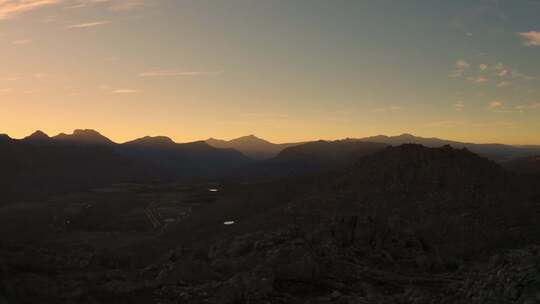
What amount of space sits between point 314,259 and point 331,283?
141 cm

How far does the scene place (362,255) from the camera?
90.0 ft

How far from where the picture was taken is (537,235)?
1483 inches

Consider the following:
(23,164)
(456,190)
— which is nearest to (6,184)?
(23,164)

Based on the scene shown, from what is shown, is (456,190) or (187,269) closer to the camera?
(187,269)

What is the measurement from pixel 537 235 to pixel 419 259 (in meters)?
16.1

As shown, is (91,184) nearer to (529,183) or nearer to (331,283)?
(529,183)

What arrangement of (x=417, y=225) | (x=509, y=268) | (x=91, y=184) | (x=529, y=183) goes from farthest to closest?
(x=91, y=184) < (x=529, y=183) < (x=417, y=225) < (x=509, y=268)

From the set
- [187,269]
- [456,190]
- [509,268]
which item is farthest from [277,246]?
[456,190]

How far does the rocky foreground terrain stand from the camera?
1870 cm

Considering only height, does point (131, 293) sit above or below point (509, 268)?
below

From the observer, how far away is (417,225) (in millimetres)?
44094

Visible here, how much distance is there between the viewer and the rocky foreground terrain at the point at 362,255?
18703 millimetres

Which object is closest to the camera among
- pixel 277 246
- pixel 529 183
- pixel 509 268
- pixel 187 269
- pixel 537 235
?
pixel 509 268

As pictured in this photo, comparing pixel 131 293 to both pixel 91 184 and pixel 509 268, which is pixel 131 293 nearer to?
pixel 509 268
